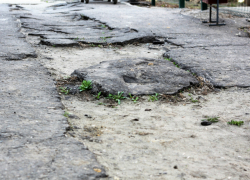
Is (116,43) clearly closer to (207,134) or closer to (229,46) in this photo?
(229,46)

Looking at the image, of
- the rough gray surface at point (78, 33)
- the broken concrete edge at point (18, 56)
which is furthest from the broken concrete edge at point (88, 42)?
the broken concrete edge at point (18, 56)

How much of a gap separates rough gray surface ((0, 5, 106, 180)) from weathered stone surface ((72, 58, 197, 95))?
404mm

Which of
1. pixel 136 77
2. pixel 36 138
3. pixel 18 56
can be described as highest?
pixel 18 56

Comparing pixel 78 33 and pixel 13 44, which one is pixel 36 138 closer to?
pixel 13 44

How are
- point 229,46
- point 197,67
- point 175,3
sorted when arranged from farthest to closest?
point 175,3 < point 229,46 < point 197,67

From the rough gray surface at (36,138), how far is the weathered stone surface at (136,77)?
40 centimetres

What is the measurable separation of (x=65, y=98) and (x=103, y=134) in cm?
68

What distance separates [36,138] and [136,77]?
1.32 m

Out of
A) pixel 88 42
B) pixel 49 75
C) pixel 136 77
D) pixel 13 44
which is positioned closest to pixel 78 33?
pixel 88 42

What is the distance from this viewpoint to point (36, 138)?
5.57ft

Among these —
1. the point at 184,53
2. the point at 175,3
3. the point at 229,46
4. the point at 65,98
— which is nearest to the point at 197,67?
the point at 184,53

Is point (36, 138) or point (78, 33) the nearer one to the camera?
point (36, 138)

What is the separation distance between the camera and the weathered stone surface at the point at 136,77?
102 inches

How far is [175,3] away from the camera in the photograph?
35.8 ft
